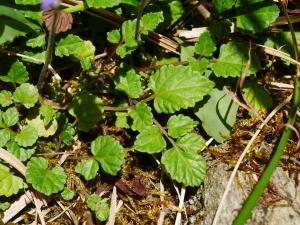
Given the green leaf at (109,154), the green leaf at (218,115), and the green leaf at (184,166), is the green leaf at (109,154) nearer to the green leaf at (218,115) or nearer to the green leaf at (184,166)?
the green leaf at (184,166)

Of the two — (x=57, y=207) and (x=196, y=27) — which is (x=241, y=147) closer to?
(x=196, y=27)

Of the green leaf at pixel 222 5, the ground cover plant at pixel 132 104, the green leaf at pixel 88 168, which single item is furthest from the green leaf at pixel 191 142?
the green leaf at pixel 222 5

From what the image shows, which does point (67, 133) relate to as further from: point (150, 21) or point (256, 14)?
point (256, 14)

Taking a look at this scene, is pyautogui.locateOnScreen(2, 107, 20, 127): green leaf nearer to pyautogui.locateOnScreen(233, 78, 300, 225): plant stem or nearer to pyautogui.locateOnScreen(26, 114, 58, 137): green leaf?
pyautogui.locateOnScreen(26, 114, 58, 137): green leaf

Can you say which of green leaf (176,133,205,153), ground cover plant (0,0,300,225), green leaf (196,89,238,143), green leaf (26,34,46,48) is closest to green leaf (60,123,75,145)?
ground cover plant (0,0,300,225)

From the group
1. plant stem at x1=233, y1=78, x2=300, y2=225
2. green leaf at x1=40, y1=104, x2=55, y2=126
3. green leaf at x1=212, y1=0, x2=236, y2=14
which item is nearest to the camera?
plant stem at x1=233, y1=78, x2=300, y2=225

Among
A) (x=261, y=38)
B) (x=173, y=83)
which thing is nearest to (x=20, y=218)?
(x=173, y=83)

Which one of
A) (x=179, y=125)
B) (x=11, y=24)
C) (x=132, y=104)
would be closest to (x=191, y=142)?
(x=179, y=125)

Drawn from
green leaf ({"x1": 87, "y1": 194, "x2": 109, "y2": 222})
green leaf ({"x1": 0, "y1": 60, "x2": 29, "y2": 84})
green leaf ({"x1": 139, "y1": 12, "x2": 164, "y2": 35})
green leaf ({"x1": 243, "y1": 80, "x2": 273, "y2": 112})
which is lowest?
green leaf ({"x1": 87, "y1": 194, "x2": 109, "y2": 222})
